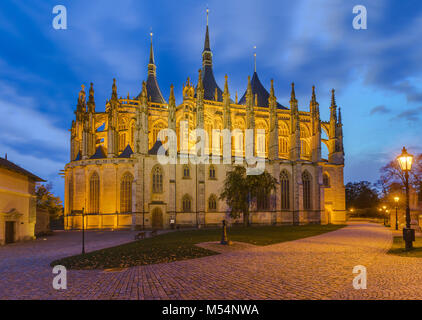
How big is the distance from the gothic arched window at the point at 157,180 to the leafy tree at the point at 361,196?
55.0 meters

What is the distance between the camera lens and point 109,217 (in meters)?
39.9

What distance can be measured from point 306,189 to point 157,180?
2342cm

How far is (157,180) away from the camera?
1551 inches

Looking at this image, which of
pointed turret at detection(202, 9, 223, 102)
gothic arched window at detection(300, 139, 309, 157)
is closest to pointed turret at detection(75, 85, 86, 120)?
pointed turret at detection(202, 9, 223, 102)

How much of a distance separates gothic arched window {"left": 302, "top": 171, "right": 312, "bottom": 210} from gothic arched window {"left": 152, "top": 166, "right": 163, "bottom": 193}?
22.4m

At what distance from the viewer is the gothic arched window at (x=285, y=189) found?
45.2 metres

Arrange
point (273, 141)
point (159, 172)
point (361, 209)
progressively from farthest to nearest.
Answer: point (361, 209)
point (273, 141)
point (159, 172)

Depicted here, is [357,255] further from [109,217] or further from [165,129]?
[165,129]

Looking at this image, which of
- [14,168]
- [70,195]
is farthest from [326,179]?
[14,168]

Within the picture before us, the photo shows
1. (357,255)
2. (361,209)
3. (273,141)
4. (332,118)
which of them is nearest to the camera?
(357,255)

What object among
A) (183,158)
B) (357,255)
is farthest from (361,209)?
(357,255)

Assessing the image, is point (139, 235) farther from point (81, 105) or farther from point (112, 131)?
point (81, 105)

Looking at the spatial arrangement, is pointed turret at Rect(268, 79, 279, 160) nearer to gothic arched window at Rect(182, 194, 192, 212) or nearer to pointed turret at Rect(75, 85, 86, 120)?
gothic arched window at Rect(182, 194, 192, 212)
